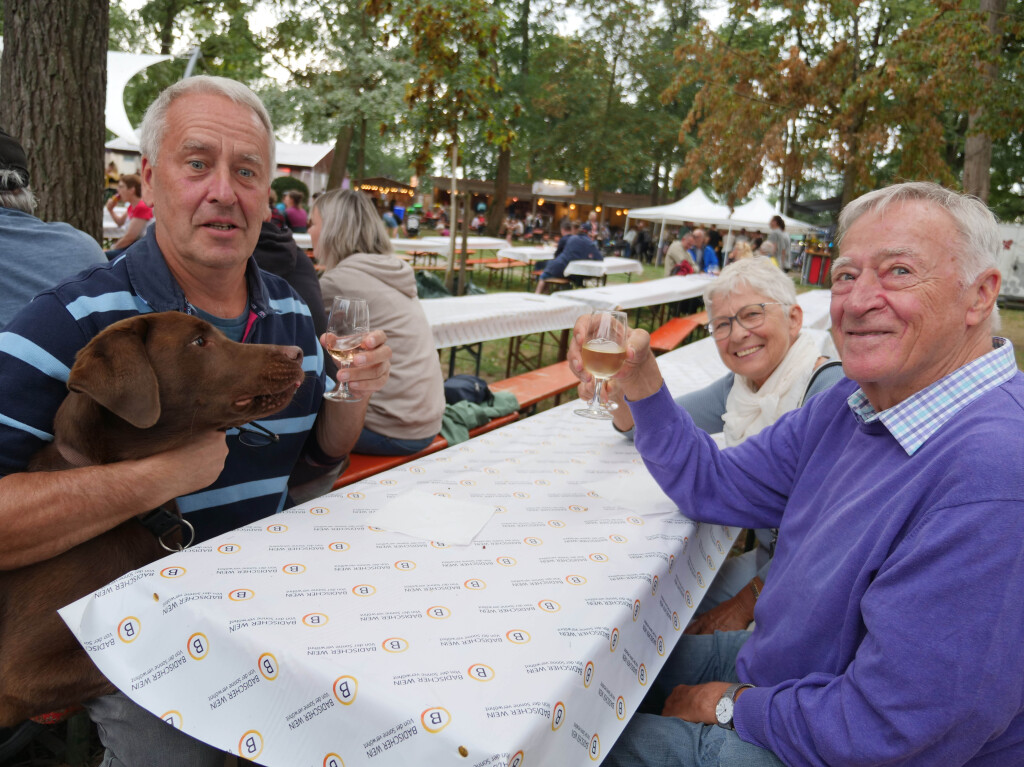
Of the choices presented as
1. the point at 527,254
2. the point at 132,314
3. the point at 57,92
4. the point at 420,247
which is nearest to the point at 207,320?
the point at 132,314

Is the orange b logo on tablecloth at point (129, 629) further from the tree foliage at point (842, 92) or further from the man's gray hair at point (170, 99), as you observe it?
the tree foliage at point (842, 92)

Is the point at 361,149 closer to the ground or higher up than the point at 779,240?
higher up

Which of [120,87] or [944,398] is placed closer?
[944,398]

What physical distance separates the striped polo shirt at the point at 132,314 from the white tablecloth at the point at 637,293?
5.52 metres

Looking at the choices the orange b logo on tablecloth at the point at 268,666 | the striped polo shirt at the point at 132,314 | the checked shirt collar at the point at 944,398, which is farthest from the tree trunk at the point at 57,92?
the checked shirt collar at the point at 944,398

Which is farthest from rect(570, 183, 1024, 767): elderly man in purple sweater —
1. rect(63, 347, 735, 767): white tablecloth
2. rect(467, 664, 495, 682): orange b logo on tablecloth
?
rect(467, 664, 495, 682): orange b logo on tablecloth

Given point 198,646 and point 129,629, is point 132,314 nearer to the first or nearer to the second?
point 129,629

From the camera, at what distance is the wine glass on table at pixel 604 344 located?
2017mm

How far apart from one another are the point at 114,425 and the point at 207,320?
0.53 metres

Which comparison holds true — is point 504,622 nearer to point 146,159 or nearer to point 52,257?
point 146,159

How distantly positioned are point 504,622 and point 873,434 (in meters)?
1.03

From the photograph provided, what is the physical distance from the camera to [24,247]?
250cm

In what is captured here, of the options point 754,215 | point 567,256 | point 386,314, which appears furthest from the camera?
point 754,215

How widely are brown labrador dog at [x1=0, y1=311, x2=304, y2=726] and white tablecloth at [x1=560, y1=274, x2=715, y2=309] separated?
239 inches
